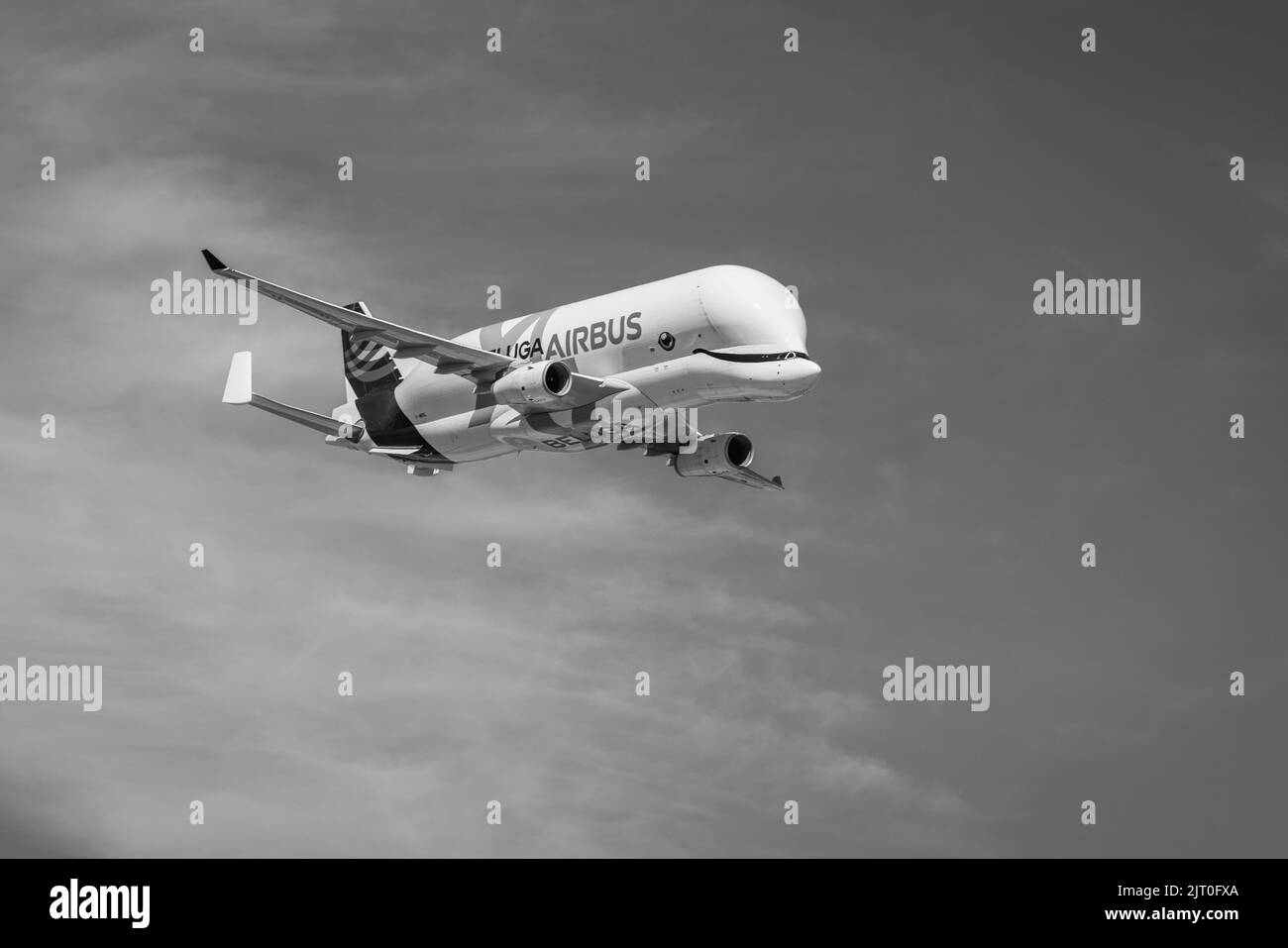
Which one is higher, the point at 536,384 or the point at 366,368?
the point at 366,368

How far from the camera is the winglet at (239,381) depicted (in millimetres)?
83625

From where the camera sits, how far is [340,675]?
254ft

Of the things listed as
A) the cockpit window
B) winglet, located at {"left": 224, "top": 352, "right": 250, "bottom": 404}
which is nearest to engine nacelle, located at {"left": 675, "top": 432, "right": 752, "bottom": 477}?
the cockpit window

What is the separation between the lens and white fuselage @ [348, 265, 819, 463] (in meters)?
70.1

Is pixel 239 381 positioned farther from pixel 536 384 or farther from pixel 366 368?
pixel 536 384

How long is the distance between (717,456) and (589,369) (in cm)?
878

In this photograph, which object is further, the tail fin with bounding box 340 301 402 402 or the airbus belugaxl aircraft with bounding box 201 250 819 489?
the tail fin with bounding box 340 301 402 402

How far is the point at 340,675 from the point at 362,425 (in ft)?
39.5

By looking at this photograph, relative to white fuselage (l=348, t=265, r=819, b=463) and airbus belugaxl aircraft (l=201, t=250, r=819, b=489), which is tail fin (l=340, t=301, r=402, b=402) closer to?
airbus belugaxl aircraft (l=201, t=250, r=819, b=489)

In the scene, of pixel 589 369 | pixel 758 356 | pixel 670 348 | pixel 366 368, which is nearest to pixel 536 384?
pixel 589 369

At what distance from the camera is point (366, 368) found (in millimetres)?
84562

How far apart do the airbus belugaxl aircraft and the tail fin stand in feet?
0.77

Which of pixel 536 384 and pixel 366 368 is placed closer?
pixel 536 384

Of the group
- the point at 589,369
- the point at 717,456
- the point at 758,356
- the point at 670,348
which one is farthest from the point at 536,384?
the point at 717,456
